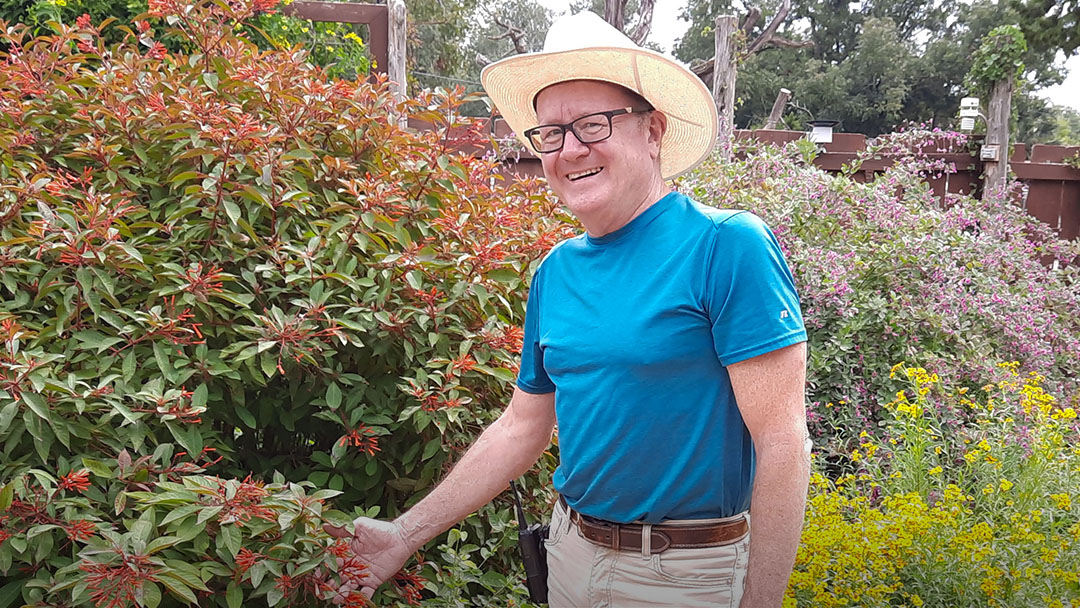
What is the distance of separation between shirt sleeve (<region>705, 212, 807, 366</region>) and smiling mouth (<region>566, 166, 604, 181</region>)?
0.28 metres

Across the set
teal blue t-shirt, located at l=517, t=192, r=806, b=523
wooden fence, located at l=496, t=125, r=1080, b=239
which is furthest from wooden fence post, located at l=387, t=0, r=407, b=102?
wooden fence, located at l=496, t=125, r=1080, b=239

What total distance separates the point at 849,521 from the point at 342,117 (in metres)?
2.17

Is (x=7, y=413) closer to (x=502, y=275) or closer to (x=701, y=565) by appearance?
(x=502, y=275)

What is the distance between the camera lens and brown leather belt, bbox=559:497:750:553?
5.23 ft

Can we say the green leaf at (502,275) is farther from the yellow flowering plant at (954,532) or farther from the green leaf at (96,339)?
the yellow flowering plant at (954,532)

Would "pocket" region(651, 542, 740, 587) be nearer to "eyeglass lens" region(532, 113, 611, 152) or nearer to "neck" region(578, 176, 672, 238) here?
"neck" region(578, 176, 672, 238)

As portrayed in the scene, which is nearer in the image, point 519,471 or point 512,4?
point 519,471

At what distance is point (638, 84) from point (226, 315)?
3.34ft

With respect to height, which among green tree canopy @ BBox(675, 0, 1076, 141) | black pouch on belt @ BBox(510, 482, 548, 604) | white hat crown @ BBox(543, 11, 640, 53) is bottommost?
black pouch on belt @ BBox(510, 482, 548, 604)

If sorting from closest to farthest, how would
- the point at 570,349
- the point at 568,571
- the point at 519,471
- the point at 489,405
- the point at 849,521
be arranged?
the point at 570,349, the point at 568,571, the point at 519,471, the point at 489,405, the point at 849,521

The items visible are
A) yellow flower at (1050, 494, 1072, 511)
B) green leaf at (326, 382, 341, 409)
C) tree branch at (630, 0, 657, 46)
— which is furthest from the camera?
tree branch at (630, 0, 657, 46)

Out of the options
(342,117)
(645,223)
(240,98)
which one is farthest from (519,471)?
A: (240,98)

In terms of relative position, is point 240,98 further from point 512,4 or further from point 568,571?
point 512,4

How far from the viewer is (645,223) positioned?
1.67 metres
